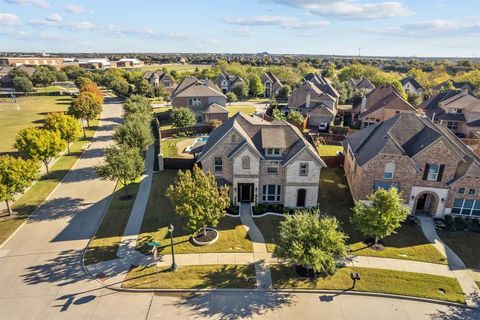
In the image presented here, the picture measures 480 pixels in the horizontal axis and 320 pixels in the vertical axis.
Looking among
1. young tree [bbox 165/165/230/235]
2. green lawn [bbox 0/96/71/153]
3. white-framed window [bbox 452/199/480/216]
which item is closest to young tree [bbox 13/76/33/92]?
green lawn [bbox 0/96/71/153]

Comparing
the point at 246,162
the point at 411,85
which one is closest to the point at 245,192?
the point at 246,162

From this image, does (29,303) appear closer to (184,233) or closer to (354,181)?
(184,233)

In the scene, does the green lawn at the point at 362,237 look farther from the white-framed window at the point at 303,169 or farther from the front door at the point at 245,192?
the white-framed window at the point at 303,169

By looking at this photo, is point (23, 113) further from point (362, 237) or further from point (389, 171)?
point (389, 171)

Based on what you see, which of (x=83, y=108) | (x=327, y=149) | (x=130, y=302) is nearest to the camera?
(x=130, y=302)

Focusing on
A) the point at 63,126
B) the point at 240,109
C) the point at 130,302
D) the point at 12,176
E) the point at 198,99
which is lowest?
the point at 130,302

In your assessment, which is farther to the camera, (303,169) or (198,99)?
(198,99)

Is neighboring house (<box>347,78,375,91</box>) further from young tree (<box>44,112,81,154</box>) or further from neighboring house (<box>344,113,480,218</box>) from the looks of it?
young tree (<box>44,112,81,154</box>)

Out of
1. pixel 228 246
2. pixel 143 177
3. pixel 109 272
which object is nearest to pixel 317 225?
pixel 228 246
